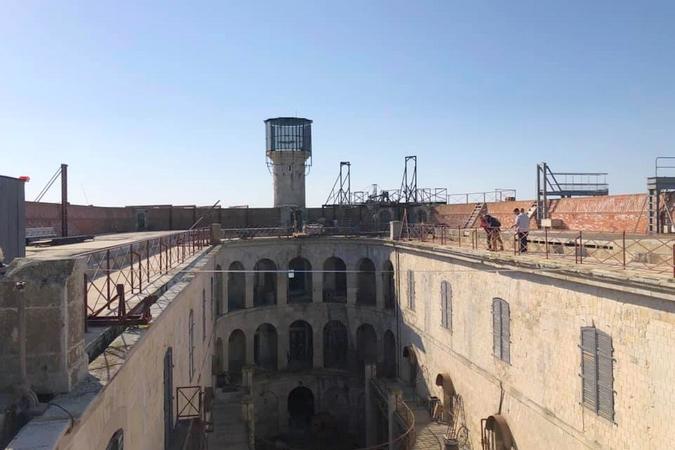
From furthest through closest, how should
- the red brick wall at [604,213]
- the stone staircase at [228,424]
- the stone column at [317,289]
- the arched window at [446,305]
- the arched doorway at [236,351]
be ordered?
the stone column at [317,289], the arched doorway at [236,351], the arched window at [446,305], the red brick wall at [604,213], the stone staircase at [228,424]

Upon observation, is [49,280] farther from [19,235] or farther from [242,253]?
[242,253]

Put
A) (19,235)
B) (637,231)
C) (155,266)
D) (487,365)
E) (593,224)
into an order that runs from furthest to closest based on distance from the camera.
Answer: (593,224) < (637,231) < (487,365) < (155,266) < (19,235)

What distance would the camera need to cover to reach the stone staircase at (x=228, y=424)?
18406 mm

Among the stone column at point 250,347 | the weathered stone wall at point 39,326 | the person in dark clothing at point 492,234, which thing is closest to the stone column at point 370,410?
the stone column at point 250,347

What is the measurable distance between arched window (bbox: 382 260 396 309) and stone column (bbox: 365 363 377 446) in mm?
4125

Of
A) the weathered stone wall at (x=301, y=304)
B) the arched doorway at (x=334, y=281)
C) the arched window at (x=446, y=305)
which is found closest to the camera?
the arched window at (x=446, y=305)

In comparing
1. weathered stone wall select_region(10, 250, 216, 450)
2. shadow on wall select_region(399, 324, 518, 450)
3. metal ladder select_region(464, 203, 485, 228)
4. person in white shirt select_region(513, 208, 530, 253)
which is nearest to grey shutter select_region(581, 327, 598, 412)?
person in white shirt select_region(513, 208, 530, 253)

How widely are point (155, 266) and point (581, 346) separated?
11.4 meters

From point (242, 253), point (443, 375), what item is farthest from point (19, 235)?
point (242, 253)

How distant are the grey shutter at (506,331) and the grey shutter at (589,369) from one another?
3.35 metres

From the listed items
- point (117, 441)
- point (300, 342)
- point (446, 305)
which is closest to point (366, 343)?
point (300, 342)

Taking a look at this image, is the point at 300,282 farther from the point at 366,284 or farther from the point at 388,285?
the point at 388,285

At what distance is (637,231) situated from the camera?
62.7 feet

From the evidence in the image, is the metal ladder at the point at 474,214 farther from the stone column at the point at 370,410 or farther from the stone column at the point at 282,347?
the stone column at the point at 282,347
